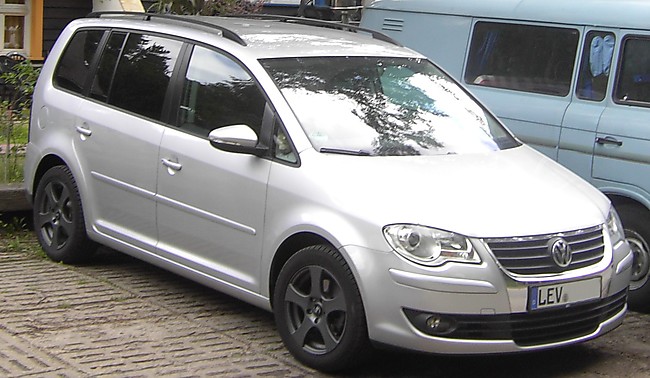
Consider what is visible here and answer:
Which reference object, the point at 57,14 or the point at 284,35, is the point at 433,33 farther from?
the point at 57,14

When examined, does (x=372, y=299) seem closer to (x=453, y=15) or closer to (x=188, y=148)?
(x=188, y=148)

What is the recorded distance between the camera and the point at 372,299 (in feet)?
18.8

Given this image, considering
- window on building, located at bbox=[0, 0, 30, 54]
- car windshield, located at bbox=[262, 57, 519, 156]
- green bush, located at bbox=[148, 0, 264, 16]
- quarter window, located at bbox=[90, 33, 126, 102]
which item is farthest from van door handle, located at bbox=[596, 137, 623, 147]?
window on building, located at bbox=[0, 0, 30, 54]

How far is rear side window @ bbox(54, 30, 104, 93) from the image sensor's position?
8.11m

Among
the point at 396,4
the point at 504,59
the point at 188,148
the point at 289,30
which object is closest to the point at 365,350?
the point at 188,148

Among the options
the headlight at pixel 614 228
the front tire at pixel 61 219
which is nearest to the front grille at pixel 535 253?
the headlight at pixel 614 228

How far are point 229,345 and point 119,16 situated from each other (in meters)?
2.93

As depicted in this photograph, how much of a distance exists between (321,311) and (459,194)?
932 millimetres

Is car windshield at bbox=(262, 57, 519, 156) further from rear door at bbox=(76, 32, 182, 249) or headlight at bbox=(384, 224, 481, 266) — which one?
rear door at bbox=(76, 32, 182, 249)

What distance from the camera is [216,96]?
6.98m

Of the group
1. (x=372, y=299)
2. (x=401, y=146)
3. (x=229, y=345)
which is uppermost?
(x=401, y=146)

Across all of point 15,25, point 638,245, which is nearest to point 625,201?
point 638,245

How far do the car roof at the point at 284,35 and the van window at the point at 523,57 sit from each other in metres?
1.17

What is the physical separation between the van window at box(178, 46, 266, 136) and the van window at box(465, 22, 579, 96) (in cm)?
245
